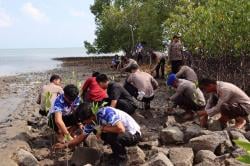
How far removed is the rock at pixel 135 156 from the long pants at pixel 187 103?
9.24 ft

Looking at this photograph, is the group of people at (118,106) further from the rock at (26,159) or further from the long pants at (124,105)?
the rock at (26,159)

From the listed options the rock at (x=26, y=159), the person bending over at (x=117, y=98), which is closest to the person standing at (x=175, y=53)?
the person bending over at (x=117, y=98)

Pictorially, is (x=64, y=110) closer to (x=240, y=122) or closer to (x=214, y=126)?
(x=214, y=126)

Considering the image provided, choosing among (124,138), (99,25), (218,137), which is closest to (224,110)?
(218,137)

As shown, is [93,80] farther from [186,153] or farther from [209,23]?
[209,23]

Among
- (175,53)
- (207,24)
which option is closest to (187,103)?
(207,24)

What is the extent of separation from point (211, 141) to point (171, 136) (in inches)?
37.2

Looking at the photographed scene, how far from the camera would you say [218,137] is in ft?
21.2

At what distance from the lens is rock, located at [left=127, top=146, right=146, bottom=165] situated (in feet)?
20.3

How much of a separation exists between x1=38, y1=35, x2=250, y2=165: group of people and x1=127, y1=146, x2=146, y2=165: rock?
3.7 inches

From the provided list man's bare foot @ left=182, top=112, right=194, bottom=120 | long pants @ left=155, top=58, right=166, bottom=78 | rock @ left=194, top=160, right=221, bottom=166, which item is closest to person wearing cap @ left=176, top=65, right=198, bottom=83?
man's bare foot @ left=182, top=112, right=194, bottom=120

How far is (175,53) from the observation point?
13.7m

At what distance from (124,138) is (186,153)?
0.89 meters

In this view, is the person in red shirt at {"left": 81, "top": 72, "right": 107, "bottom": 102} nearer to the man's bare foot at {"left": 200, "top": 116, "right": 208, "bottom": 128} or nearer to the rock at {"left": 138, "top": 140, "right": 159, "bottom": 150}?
the rock at {"left": 138, "top": 140, "right": 159, "bottom": 150}
